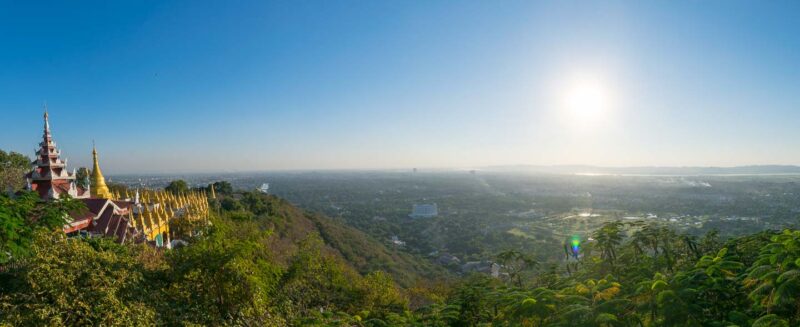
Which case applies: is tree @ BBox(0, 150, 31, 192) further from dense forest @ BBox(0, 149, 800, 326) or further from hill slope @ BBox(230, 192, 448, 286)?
dense forest @ BBox(0, 149, 800, 326)

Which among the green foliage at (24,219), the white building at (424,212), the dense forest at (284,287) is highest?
the green foliage at (24,219)

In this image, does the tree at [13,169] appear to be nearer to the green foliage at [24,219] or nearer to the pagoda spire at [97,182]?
the pagoda spire at [97,182]

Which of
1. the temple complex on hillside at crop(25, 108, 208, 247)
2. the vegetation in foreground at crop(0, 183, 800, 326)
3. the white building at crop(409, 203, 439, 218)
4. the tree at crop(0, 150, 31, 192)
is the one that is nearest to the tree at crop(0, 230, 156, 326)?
the vegetation in foreground at crop(0, 183, 800, 326)

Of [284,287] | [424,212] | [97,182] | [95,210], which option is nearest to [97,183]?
[97,182]

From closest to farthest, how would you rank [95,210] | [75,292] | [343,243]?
[75,292], [95,210], [343,243]

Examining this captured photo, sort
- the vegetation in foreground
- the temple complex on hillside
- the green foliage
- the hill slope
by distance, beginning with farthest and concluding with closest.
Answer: the hill slope → the temple complex on hillside → the green foliage → the vegetation in foreground

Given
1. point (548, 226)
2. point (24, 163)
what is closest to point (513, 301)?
point (24, 163)

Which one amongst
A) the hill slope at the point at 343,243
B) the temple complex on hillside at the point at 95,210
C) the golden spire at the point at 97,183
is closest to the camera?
the temple complex on hillside at the point at 95,210

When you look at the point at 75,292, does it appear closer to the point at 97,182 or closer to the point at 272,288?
the point at 272,288

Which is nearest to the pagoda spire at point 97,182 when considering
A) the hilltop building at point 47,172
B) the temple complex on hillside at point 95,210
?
the temple complex on hillside at point 95,210

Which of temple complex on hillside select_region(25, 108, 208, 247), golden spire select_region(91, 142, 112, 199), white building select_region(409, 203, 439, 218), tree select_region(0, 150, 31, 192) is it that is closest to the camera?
temple complex on hillside select_region(25, 108, 208, 247)

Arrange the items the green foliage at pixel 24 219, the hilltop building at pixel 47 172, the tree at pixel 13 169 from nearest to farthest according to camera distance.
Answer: the green foliage at pixel 24 219 < the hilltop building at pixel 47 172 < the tree at pixel 13 169

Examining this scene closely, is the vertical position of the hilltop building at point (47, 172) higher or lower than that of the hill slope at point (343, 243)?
higher
